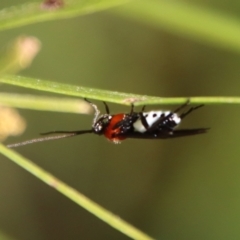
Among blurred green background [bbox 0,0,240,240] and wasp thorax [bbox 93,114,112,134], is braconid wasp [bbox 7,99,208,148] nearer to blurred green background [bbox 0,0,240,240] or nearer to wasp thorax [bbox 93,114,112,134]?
wasp thorax [bbox 93,114,112,134]

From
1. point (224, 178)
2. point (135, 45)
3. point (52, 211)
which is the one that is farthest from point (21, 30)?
point (224, 178)

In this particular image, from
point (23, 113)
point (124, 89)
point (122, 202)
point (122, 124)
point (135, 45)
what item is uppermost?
point (135, 45)

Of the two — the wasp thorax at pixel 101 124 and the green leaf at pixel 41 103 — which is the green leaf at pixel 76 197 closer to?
the green leaf at pixel 41 103

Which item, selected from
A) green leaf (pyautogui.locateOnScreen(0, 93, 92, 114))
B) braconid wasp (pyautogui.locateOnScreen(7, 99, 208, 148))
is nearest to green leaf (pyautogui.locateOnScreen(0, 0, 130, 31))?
green leaf (pyautogui.locateOnScreen(0, 93, 92, 114))

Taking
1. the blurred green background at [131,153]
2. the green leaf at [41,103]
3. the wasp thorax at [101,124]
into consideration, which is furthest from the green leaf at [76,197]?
the blurred green background at [131,153]

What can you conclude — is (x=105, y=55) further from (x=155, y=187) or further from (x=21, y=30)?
(x=155, y=187)

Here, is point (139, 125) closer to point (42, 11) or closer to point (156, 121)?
point (156, 121)
